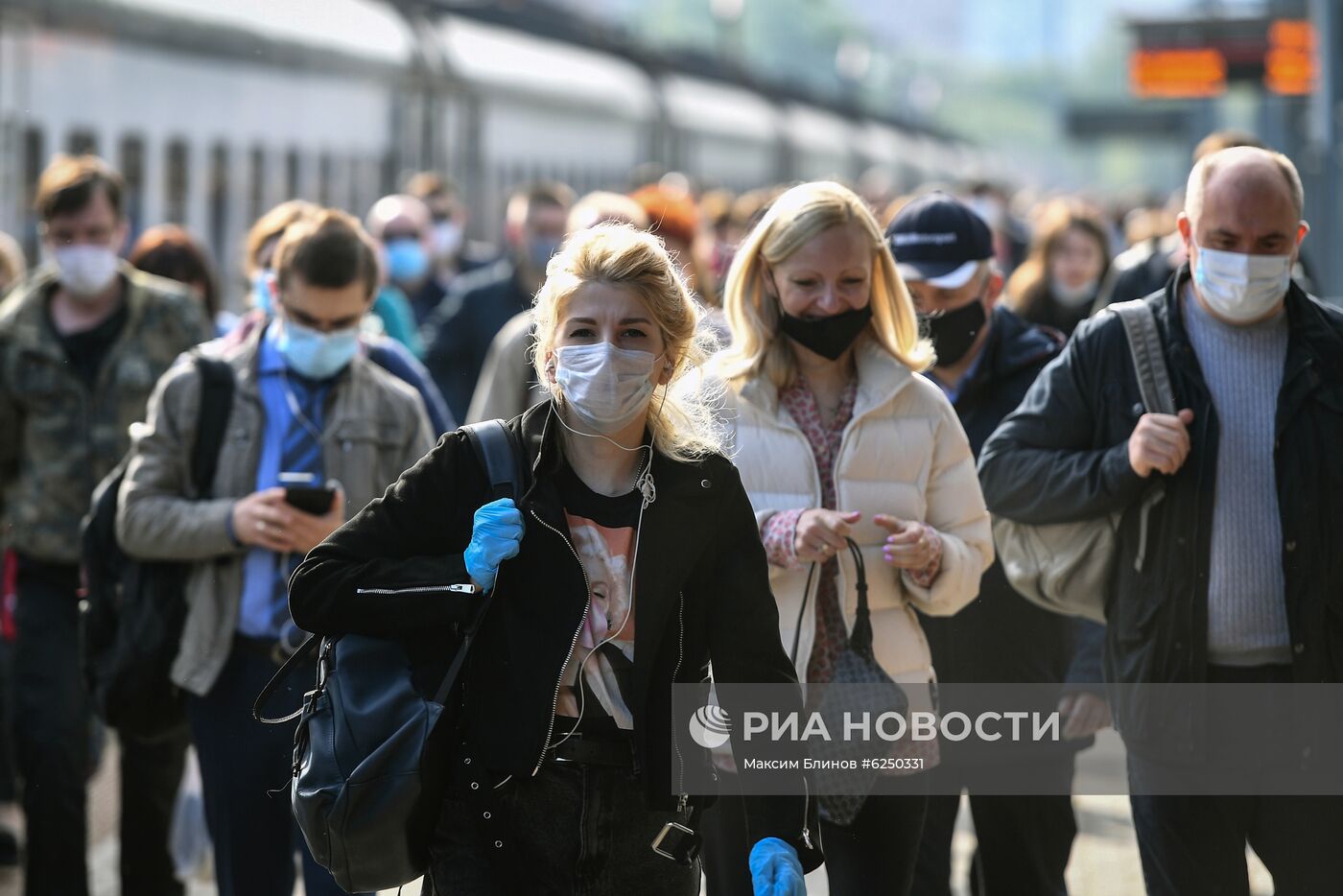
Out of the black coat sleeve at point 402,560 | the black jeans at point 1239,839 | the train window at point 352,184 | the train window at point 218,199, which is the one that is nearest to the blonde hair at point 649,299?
the black coat sleeve at point 402,560

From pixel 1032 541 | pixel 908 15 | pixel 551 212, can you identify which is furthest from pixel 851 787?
pixel 908 15

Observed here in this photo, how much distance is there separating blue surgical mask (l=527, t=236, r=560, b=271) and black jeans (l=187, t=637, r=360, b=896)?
→ 4.74 m

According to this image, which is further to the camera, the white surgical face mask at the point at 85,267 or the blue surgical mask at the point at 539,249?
the blue surgical mask at the point at 539,249

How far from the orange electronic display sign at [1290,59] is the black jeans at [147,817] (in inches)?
642

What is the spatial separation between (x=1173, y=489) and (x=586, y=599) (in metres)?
1.62

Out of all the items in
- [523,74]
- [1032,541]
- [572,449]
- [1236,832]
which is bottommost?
[1236,832]

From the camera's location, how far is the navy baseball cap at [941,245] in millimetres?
5629

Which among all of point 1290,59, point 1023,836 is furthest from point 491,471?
point 1290,59

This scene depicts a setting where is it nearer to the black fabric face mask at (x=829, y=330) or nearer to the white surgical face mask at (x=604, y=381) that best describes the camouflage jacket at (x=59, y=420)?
the black fabric face mask at (x=829, y=330)

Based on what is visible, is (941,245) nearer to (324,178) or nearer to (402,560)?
(402,560)

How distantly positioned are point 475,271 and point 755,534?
34.9 ft

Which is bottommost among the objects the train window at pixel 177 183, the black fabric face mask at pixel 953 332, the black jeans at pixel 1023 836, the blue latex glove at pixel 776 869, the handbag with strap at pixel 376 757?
the black jeans at pixel 1023 836

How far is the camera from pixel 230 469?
5.32m

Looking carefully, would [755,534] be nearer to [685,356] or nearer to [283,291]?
[685,356]
